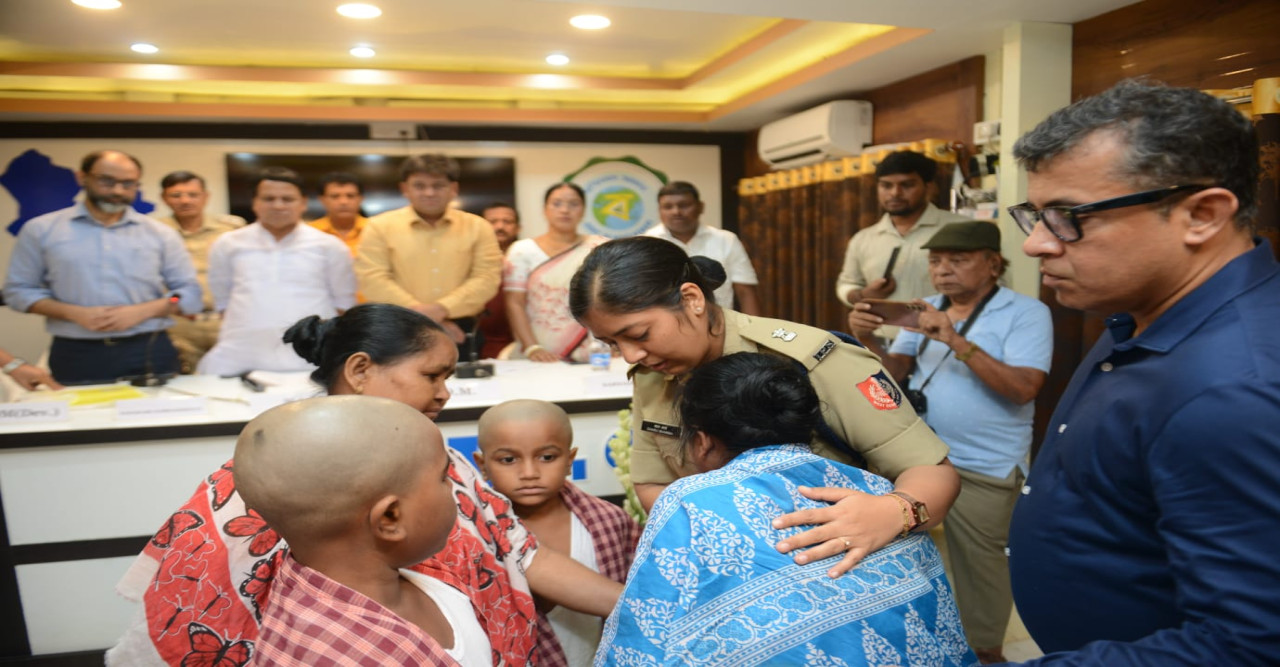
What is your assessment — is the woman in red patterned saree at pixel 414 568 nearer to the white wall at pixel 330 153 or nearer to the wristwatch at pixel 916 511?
the wristwatch at pixel 916 511

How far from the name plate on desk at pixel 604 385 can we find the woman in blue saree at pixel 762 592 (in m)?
1.58

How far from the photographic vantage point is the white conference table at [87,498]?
228 centimetres

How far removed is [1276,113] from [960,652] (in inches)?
72.1

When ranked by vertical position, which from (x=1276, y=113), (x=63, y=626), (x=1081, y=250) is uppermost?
(x=1276, y=113)

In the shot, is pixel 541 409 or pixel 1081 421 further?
pixel 541 409

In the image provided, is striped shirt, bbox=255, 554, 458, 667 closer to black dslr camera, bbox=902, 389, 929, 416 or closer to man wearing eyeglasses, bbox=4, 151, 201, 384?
black dslr camera, bbox=902, 389, 929, 416

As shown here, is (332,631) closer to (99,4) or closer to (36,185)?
(99,4)

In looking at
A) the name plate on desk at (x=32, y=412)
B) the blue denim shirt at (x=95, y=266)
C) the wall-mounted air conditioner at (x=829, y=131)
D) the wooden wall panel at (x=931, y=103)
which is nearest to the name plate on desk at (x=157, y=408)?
the name plate on desk at (x=32, y=412)

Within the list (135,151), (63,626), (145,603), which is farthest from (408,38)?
(145,603)

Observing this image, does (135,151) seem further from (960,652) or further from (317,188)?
(960,652)

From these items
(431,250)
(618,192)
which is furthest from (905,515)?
(618,192)

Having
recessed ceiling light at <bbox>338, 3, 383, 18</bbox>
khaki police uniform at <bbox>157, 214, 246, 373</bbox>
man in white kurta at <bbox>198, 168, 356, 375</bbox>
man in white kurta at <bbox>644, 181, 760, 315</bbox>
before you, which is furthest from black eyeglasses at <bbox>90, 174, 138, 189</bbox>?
man in white kurta at <bbox>644, 181, 760, 315</bbox>

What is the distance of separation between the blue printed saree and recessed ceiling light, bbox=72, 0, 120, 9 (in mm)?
4193

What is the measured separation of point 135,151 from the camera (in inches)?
223
